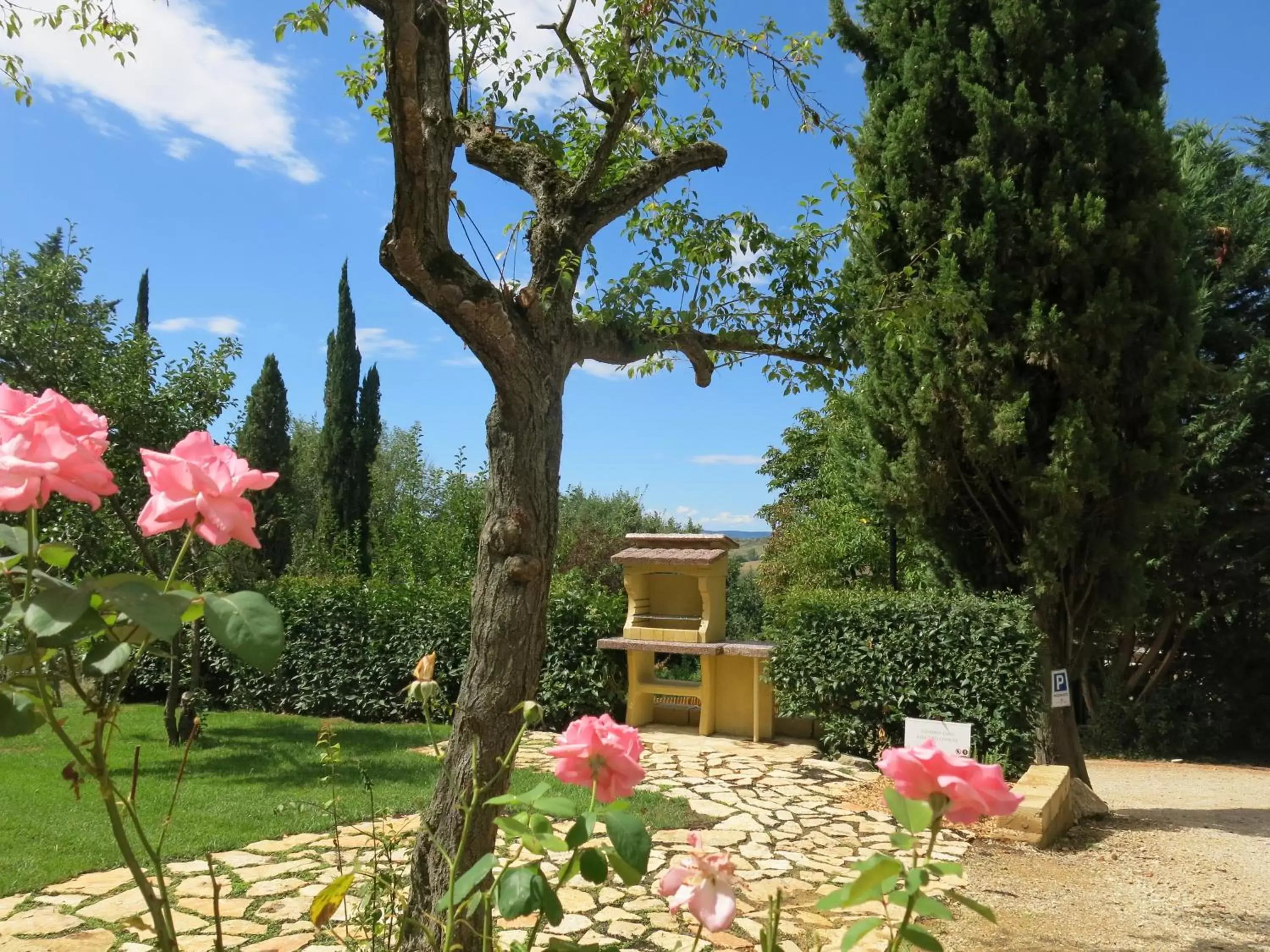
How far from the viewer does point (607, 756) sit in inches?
49.6

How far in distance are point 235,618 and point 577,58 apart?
3.98m

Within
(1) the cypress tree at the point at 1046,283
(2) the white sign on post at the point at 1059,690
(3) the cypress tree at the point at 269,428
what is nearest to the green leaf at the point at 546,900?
(1) the cypress tree at the point at 1046,283

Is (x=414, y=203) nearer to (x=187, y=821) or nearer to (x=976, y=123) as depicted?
(x=187, y=821)

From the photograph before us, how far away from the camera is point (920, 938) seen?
0.99 meters

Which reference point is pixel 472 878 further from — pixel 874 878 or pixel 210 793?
pixel 210 793

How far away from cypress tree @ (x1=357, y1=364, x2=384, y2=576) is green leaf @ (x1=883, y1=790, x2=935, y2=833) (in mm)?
21408

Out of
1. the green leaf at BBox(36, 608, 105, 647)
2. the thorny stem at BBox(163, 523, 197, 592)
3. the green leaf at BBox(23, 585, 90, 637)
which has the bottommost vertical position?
the green leaf at BBox(36, 608, 105, 647)

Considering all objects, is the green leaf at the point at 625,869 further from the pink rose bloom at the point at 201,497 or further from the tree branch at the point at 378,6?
the tree branch at the point at 378,6

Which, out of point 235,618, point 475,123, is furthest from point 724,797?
point 235,618

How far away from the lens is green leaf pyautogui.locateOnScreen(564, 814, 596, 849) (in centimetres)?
117

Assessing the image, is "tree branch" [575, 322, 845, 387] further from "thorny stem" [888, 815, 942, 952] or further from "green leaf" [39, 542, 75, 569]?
"thorny stem" [888, 815, 942, 952]

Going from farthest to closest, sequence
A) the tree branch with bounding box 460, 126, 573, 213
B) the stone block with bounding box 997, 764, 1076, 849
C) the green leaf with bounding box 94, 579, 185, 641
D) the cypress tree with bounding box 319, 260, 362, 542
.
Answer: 1. the cypress tree with bounding box 319, 260, 362, 542
2. the stone block with bounding box 997, 764, 1076, 849
3. the tree branch with bounding box 460, 126, 573, 213
4. the green leaf with bounding box 94, 579, 185, 641

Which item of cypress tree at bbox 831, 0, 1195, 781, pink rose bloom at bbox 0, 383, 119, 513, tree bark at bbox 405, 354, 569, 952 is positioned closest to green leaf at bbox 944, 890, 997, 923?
Answer: pink rose bloom at bbox 0, 383, 119, 513

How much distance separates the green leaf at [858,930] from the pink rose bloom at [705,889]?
21cm
